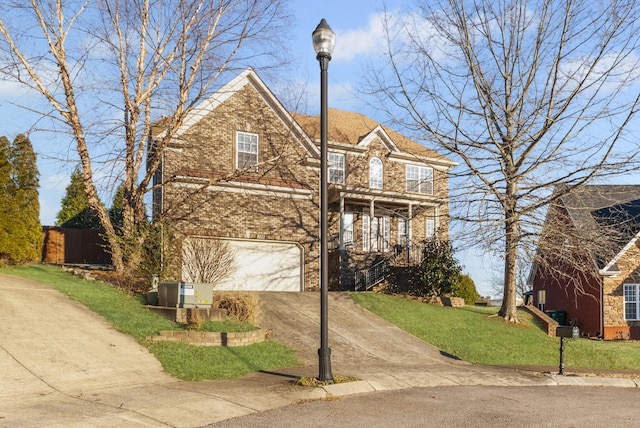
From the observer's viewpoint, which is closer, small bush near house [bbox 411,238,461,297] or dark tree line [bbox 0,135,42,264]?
dark tree line [bbox 0,135,42,264]

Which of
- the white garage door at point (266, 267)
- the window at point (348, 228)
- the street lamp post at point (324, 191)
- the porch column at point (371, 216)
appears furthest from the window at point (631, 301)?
the street lamp post at point (324, 191)

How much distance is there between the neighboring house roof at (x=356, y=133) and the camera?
29500 millimetres

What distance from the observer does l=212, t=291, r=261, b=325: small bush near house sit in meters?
15.8

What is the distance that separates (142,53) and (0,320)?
36.6 ft

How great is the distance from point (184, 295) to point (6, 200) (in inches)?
279

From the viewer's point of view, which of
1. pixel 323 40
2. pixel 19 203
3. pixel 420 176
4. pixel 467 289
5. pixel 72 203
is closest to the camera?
pixel 323 40

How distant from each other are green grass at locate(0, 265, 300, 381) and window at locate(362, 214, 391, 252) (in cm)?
→ 1368

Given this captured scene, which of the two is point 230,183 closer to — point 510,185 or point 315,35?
point 510,185

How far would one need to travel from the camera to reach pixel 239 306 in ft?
52.3

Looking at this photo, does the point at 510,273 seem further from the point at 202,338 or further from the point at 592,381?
the point at 202,338

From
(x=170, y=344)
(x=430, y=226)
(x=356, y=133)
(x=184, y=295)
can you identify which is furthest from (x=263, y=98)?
(x=170, y=344)

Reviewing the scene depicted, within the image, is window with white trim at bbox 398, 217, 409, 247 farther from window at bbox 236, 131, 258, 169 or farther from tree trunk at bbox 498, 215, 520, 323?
window at bbox 236, 131, 258, 169

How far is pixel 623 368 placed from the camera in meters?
17.0

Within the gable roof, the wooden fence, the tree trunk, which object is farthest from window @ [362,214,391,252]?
the wooden fence
